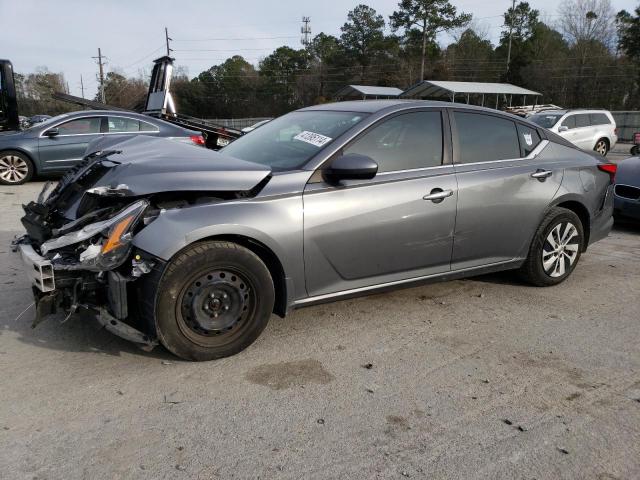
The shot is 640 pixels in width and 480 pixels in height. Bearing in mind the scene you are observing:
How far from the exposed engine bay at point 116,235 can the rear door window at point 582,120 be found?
1657cm

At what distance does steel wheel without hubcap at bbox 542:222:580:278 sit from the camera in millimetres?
4754

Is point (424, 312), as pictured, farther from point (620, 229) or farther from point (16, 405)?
point (620, 229)

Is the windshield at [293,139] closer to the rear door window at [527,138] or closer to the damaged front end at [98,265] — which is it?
the damaged front end at [98,265]

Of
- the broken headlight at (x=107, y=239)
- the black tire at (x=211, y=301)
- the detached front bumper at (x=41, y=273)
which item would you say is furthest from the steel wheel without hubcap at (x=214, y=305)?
the detached front bumper at (x=41, y=273)

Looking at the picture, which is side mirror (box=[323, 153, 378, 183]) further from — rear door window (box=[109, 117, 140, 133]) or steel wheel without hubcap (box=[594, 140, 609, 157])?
steel wheel without hubcap (box=[594, 140, 609, 157])

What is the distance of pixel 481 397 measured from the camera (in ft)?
9.77

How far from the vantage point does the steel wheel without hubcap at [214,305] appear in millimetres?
3160

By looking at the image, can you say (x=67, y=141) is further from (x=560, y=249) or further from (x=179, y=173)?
(x=560, y=249)

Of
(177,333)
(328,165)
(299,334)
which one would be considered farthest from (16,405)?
(328,165)

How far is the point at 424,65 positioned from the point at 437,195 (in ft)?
186

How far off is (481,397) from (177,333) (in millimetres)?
1803

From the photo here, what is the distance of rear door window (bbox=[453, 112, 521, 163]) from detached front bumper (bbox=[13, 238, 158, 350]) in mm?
2708

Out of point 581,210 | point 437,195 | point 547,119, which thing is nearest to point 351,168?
point 437,195

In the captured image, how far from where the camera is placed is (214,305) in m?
3.23
